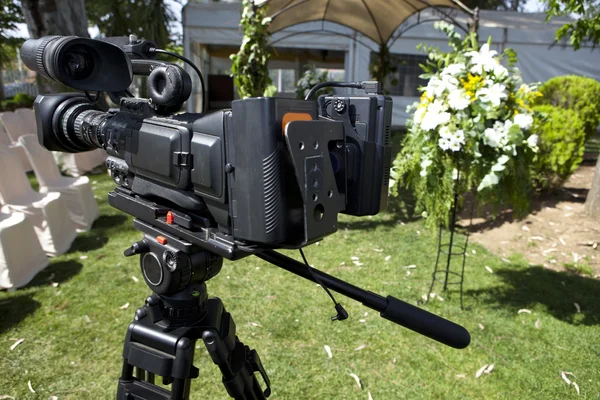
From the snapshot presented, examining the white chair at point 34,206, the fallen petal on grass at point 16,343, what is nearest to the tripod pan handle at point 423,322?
the fallen petal on grass at point 16,343

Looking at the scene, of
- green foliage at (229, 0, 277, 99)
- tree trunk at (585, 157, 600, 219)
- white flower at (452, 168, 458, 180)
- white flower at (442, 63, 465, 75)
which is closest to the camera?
white flower at (442, 63, 465, 75)

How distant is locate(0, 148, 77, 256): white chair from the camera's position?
13.9 ft

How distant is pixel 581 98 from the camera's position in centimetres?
707

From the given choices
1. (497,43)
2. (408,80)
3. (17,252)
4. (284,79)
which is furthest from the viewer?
(284,79)

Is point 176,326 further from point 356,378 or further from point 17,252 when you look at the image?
point 17,252

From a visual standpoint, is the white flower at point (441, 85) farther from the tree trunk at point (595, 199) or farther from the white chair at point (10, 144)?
the white chair at point (10, 144)

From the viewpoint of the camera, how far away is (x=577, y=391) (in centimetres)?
264

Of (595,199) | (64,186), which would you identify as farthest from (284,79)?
(595,199)

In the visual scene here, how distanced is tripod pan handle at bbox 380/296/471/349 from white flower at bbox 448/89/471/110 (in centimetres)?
202

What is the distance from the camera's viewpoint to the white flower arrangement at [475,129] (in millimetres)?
2840

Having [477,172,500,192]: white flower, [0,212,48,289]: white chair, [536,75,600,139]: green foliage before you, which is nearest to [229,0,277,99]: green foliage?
[0,212,48,289]: white chair

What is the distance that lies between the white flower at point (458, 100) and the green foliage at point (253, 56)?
263 centimetres

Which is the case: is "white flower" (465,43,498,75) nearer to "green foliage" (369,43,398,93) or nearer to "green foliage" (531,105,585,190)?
"green foliage" (531,105,585,190)

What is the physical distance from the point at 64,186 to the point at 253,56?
2.78m
